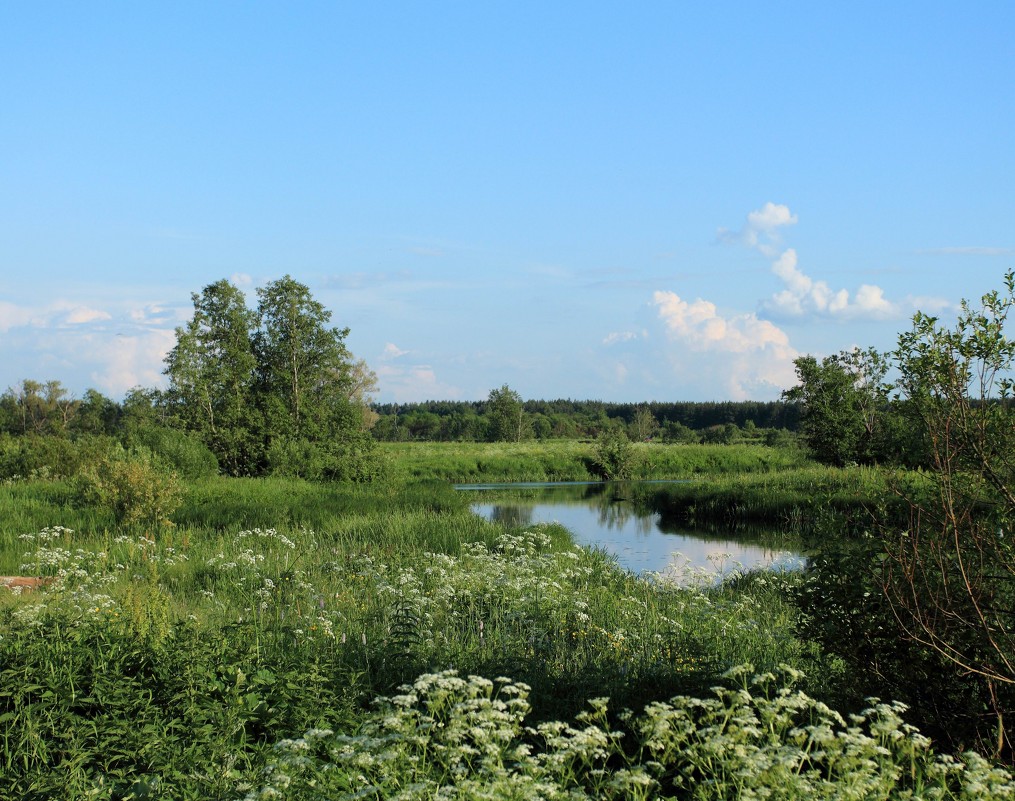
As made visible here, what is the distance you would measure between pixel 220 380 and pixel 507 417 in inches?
2278

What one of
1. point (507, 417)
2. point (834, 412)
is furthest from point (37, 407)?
point (834, 412)

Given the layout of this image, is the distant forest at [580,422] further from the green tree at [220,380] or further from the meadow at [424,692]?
the meadow at [424,692]

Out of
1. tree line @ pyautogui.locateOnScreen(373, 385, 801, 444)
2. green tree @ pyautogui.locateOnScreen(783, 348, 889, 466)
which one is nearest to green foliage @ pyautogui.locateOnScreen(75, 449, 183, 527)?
green tree @ pyautogui.locateOnScreen(783, 348, 889, 466)

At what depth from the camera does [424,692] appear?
4.39 meters

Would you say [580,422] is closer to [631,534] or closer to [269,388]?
[269,388]

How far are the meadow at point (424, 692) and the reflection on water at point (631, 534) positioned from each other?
4.07 m

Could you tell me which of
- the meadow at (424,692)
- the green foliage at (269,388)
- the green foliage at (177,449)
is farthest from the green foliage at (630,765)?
the green foliage at (269,388)

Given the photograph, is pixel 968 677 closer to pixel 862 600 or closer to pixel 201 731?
pixel 862 600

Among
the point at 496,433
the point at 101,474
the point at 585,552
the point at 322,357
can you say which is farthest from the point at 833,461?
the point at 496,433

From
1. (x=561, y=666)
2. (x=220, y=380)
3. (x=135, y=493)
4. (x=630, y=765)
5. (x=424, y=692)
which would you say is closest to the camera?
(x=630, y=765)

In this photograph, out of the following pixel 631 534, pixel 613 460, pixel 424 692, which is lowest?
pixel 631 534

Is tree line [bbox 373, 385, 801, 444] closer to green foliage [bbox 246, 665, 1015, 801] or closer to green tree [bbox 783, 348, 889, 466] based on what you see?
green tree [bbox 783, 348, 889, 466]

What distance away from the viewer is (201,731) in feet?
14.8

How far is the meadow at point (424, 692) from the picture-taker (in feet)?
12.2
